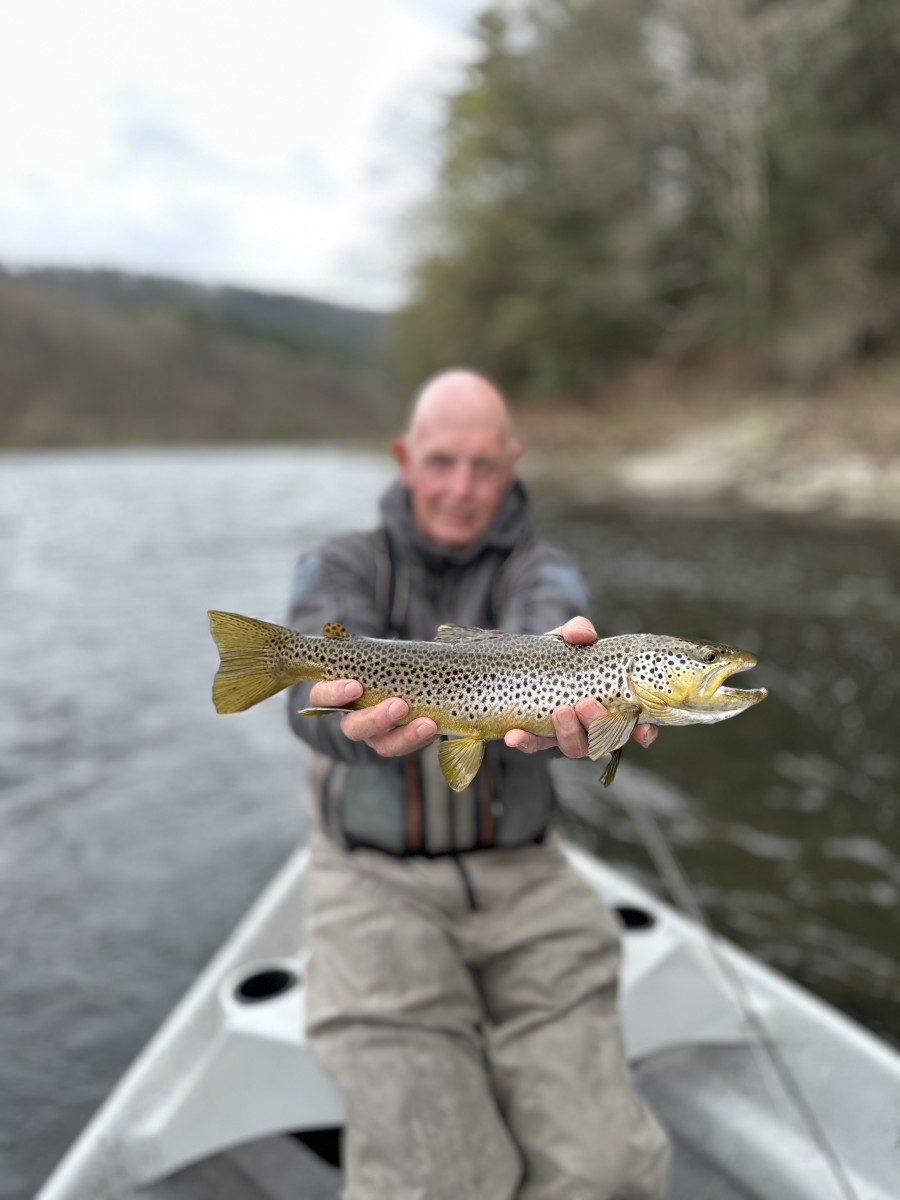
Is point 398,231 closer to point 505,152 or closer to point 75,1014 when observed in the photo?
point 505,152

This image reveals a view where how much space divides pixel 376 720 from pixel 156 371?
132 meters

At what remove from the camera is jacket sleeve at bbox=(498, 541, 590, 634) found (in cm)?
319

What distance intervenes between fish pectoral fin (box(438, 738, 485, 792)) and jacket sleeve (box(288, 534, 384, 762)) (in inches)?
24.2

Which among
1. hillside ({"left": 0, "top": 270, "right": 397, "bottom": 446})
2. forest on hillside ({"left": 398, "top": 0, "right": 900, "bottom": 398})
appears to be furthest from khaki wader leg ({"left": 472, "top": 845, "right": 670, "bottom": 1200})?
Answer: hillside ({"left": 0, "top": 270, "right": 397, "bottom": 446})

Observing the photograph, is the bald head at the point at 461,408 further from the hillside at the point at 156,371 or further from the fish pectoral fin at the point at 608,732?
the hillside at the point at 156,371

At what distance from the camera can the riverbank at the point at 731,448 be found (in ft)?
68.6

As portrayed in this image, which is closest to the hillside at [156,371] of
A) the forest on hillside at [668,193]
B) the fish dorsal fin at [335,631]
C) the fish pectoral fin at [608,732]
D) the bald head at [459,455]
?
the forest on hillside at [668,193]

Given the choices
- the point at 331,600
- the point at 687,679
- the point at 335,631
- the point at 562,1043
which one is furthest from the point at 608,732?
the point at 331,600

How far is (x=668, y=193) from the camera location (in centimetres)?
3197

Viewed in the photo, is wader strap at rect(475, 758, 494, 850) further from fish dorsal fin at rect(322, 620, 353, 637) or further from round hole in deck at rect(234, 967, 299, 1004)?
round hole in deck at rect(234, 967, 299, 1004)

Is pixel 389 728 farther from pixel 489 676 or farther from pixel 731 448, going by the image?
pixel 731 448

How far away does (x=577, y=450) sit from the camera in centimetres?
3247

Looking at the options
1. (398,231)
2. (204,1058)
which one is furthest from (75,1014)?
(398,231)

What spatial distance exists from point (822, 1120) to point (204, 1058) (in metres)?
2.26
